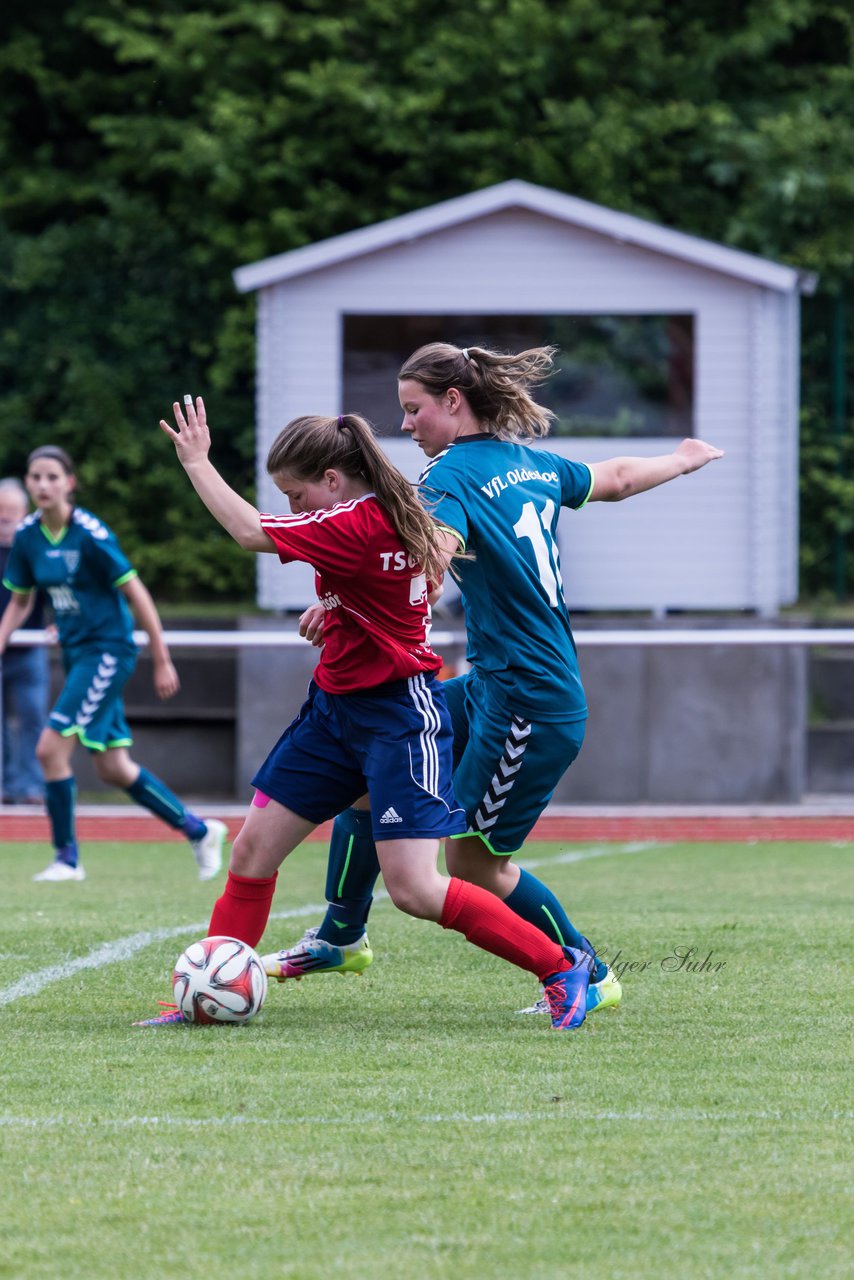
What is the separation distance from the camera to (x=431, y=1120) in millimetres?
3996

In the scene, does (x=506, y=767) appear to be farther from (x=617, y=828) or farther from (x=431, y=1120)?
(x=617, y=828)

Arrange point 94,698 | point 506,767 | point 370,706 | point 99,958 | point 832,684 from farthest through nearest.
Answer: point 832,684 < point 94,698 < point 99,958 < point 506,767 < point 370,706

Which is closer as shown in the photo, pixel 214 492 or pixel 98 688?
pixel 214 492

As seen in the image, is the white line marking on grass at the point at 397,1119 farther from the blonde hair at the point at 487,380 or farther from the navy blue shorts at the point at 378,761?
the blonde hair at the point at 487,380

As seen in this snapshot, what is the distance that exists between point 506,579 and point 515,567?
0.05m

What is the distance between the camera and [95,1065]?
4602mm

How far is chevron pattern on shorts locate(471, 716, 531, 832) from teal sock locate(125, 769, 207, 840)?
4.23m

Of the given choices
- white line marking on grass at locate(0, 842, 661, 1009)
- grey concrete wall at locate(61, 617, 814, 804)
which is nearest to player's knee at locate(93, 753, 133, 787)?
white line marking on grass at locate(0, 842, 661, 1009)

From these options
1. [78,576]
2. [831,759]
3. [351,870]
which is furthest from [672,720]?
[351,870]

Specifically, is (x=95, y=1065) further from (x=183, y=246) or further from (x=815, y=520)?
(x=183, y=246)

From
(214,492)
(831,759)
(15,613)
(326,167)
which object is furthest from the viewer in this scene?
(326,167)

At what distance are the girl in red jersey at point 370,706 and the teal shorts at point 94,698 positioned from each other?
3.93 metres

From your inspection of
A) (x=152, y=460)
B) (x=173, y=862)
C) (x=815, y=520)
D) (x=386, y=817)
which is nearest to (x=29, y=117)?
(x=152, y=460)

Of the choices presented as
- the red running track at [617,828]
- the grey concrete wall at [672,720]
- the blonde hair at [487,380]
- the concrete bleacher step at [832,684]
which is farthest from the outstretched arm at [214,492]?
the concrete bleacher step at [832,684]
